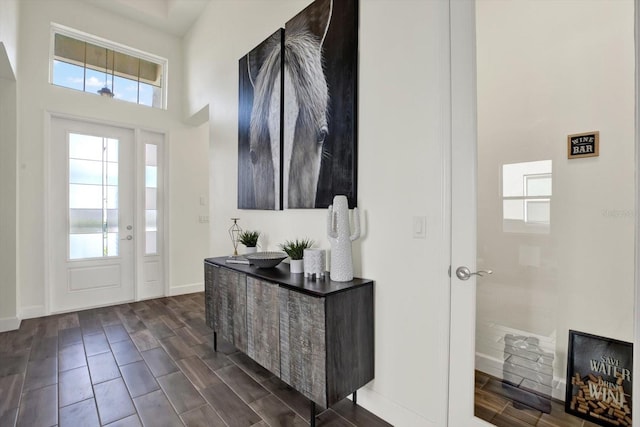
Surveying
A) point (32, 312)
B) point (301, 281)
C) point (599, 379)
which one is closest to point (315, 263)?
point (301, 281)

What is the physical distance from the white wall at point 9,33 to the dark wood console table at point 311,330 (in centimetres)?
279

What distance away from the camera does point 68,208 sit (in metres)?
3.82

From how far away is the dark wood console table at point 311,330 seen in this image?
65.6 inches

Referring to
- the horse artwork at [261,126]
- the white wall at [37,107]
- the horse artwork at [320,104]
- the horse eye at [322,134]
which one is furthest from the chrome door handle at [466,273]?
the white wall at [37,107]

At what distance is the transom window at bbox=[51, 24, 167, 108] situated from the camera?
3840 millimetres

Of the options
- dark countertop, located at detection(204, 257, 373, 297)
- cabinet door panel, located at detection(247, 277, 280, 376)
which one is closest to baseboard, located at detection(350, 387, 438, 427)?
cabinet door panel, located at detection(247, 277, 280, 376)

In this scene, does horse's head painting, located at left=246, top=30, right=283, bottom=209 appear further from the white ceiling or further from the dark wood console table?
the white ceiling

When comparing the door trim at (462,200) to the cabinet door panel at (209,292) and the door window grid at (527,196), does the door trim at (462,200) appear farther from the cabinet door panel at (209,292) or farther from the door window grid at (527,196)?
the cabinet door panel at (209,292)

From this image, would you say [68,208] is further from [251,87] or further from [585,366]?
[585,366]

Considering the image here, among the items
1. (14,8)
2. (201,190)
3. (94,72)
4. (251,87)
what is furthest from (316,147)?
(94,72)

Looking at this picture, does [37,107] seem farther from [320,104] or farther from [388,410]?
[388,410]

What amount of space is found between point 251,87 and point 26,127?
273cm

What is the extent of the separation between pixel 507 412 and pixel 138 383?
2382 mm

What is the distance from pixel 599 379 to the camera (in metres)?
1.32
